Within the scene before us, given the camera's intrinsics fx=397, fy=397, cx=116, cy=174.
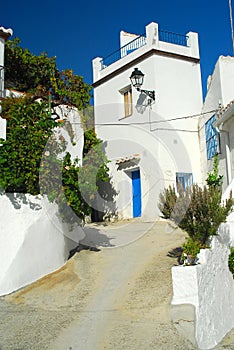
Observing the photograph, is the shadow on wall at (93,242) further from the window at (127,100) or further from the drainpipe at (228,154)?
the window at (127,100)

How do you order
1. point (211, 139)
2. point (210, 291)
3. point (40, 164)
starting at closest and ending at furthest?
1. point (210, 291)
2. point (40, 164)
3. point (211, 139)

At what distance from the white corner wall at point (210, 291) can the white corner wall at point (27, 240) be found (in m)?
3.39

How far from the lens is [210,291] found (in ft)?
24.5

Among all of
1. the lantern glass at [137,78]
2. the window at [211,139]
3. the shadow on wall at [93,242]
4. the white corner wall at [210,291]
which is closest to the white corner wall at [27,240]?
the shadow on wall at [93,242]

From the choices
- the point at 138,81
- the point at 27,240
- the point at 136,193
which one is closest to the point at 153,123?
the point at 138,81

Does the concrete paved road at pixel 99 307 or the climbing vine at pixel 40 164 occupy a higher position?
the climbing vine at pixel 40 164

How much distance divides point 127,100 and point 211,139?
4831mm

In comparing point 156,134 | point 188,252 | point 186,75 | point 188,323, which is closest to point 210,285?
point 188,252

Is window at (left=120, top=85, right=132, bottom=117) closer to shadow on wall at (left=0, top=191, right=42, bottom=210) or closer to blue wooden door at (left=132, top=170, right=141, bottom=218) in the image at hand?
blue wooden door at (left=132, top=170, right=141, bottom=218)

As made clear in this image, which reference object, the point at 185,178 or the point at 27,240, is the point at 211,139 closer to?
the point at 185,178

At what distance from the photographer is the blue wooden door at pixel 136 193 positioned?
16.8 meters

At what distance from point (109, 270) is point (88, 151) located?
302 inches

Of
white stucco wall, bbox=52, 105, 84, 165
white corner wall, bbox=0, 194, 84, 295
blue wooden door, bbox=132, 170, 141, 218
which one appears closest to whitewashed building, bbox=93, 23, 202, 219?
blue wooden door, bbox=132, 170, 141, 218

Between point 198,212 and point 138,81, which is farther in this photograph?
point 138,81
